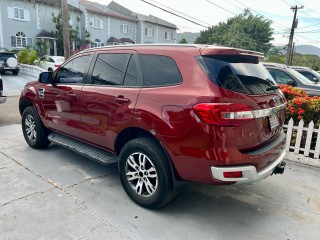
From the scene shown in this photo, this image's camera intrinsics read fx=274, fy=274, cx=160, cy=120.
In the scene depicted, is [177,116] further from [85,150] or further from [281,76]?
[281,76]

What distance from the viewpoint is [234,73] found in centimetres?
271

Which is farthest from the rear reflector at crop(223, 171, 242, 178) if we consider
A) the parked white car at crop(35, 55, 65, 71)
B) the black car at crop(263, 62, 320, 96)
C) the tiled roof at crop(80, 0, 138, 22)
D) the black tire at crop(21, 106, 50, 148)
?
the tiled roof at crop(80, 0, 138, 22)

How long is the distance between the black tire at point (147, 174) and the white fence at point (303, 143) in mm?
3019

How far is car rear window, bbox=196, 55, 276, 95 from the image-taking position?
8.52 ft

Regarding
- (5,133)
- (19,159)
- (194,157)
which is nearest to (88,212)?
(194,157)

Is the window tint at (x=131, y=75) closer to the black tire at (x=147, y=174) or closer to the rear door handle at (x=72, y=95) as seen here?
the black tire at (x=147, y=174)

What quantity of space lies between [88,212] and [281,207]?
227cm

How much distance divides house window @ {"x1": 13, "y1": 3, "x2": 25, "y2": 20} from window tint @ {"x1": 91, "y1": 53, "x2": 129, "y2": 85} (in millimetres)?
26569

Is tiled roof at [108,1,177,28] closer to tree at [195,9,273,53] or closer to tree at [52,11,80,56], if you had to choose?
tree at [195,9,273,53]

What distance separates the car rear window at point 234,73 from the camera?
2598mm

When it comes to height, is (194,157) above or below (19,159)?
above

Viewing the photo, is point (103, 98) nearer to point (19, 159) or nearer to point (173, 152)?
point (173, 152)

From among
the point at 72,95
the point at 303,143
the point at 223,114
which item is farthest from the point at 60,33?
the point at 223,114

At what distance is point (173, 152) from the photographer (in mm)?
2727
